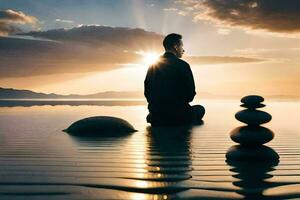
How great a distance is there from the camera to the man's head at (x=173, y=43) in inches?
456

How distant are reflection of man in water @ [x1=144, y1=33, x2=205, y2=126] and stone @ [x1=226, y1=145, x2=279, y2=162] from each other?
5.44 m

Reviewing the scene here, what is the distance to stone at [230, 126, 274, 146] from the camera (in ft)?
20.0

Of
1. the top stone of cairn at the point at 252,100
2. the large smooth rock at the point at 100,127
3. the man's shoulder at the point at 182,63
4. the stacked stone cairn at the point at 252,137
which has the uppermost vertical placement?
the man's shoulder at the point at 182,63

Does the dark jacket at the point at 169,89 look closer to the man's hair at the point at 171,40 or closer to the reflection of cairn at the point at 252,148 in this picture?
the man's hair at the point at 171,40

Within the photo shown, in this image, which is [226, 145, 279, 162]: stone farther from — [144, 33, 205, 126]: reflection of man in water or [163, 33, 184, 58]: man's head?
[163, 33, 184, 58]: man's head

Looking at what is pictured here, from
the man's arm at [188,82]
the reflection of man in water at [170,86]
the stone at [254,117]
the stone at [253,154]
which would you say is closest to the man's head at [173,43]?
the reflection of man in water at [170,86]

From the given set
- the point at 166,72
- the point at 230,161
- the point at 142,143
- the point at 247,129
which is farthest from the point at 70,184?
the point at 166,72

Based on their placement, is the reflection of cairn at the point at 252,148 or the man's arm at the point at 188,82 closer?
the reflection of cairn at the point at 252,148

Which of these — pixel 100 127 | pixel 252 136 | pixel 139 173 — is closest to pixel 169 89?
pixel 100 127

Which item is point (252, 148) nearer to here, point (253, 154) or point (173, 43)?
point (253, 154)

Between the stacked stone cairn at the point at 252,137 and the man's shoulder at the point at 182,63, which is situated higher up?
the man's shoulder at the point at 182,63

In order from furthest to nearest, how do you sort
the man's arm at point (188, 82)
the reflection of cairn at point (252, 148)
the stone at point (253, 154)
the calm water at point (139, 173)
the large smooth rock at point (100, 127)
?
1. the man's arm at point (188, 82)
2. the large smooth rock at point (100, 127)
3. the stone at point (253, 154)
4. the reflection of cairn at point (252, 148)
5. the calm water at point (139, 173)

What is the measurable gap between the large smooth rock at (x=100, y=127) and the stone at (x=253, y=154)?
15.8 ft

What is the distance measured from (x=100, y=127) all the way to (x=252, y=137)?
5.24m
